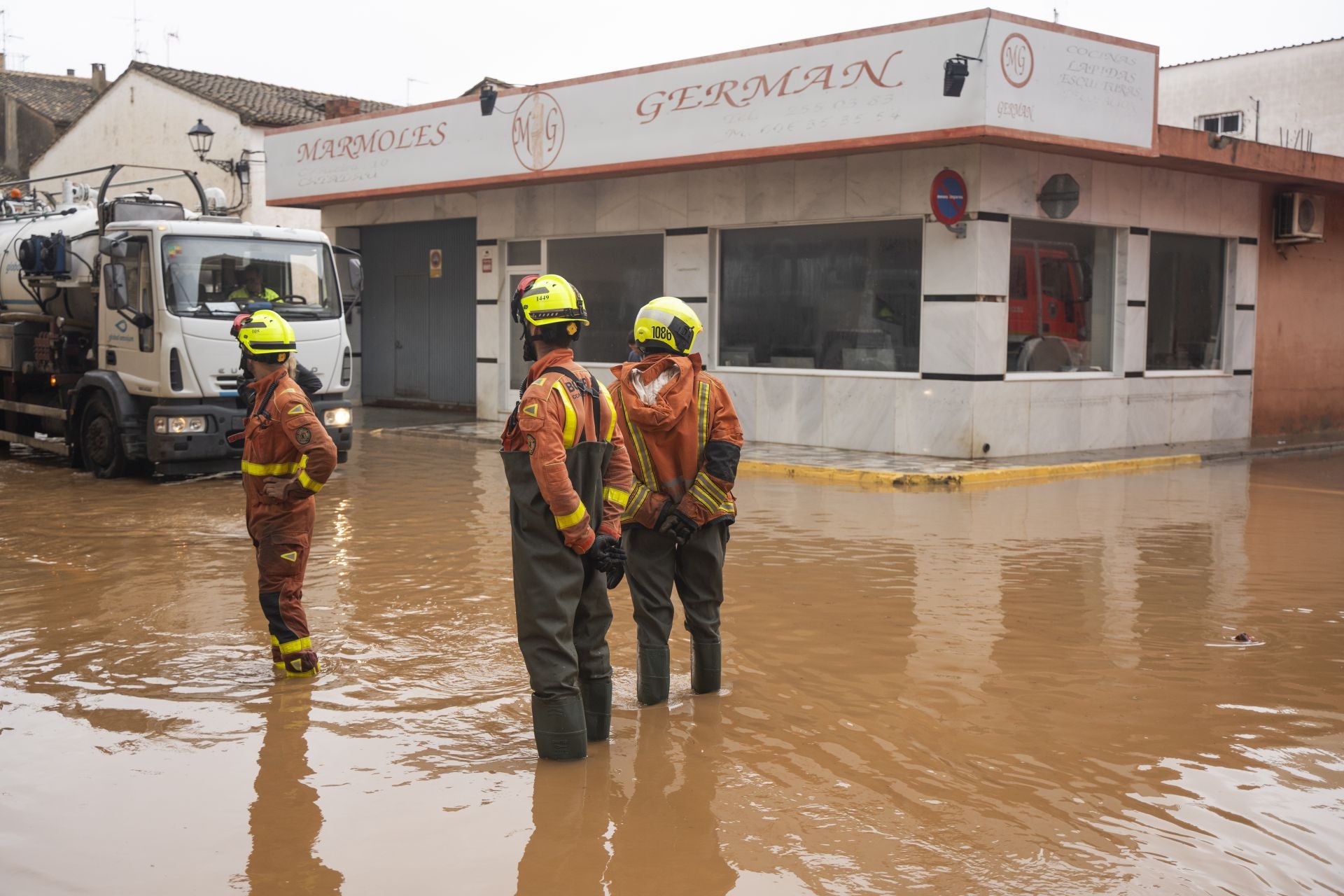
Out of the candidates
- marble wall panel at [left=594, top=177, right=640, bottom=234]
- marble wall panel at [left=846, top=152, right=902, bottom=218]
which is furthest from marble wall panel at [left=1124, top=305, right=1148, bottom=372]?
marble wall panel at [left=594, top=177, right=640, bottom=234]

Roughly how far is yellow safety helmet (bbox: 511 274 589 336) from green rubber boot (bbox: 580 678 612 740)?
1360 millimetres

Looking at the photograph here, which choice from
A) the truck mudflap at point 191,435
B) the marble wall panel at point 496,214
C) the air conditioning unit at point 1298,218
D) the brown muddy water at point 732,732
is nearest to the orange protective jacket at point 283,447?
the brown muddy water at point 732,732

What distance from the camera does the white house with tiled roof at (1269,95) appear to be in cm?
2909

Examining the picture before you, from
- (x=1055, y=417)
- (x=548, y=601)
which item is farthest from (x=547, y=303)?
(x=1055, y=417)

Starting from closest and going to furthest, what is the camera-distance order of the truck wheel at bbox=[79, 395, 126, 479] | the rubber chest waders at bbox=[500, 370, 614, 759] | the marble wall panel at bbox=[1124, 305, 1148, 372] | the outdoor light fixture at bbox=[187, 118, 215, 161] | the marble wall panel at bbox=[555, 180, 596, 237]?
the rubber chest waders at bbox=[500, 370, 614, 759] < the truck wheel at bbox=[79, 395, 126, 479] < the marble wall panel at bbox=[1124, 305, 1148, 372] < the marble wall panel at bbox=[555, 180, 596, 237] < the outdoor light fixture at bbox=[187, 118, 215, 161]

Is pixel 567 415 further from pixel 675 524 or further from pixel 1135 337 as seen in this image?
pixel 1135 337

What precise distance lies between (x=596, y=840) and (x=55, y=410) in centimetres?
1239

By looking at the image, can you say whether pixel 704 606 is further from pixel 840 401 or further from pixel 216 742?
pixel 840 401

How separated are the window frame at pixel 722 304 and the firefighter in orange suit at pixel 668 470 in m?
9.73

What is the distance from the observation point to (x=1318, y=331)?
19.8m

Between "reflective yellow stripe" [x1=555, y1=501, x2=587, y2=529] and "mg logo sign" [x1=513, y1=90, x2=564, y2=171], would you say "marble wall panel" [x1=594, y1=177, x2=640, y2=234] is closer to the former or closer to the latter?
"mg logo sign" [x1=513, y1=90, x2=564, y2=171]

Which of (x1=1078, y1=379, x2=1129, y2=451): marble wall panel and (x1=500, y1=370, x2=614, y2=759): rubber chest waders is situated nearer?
(x1=500, y1=370, x2=614, y2=759): rubber chest waders

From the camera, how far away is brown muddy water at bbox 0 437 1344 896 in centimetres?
418

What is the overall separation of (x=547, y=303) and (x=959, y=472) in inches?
358
